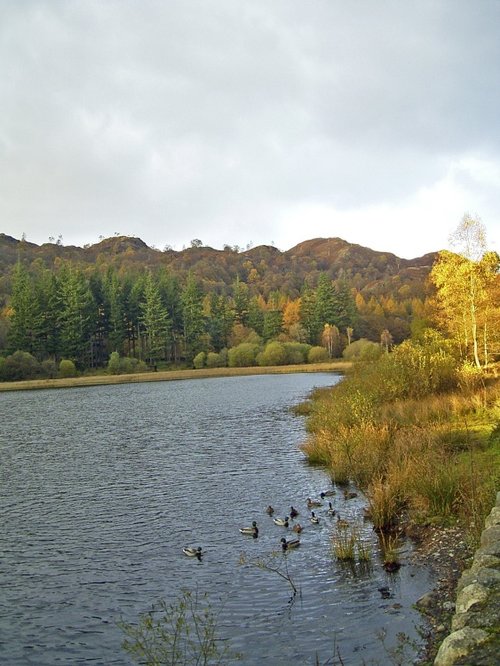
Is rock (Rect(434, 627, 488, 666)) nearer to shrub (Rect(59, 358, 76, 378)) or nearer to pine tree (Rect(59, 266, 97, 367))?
shrub (Rect(59, 358, 76, 378))

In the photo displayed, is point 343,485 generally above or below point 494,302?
below

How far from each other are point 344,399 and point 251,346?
70224 millimetres

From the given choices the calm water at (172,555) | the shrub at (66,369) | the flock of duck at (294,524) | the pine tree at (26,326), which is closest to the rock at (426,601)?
the calm water at (172,555)

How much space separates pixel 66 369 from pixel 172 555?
233 ft

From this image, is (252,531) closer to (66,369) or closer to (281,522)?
(281,522)

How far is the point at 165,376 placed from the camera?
8288cm

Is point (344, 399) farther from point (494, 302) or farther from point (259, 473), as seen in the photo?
point (494, 302)

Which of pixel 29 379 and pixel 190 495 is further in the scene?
pixel 29 379

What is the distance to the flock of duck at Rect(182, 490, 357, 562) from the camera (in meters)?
11.6

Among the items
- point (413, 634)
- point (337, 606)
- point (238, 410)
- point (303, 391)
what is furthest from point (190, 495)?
point (303, 391)

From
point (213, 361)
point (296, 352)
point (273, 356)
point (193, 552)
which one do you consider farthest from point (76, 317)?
point (193, 552)

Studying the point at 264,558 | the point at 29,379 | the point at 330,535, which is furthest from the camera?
the point at 29,379

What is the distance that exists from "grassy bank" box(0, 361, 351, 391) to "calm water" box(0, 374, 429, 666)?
46949 millimetres

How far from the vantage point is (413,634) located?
25.0 feet
